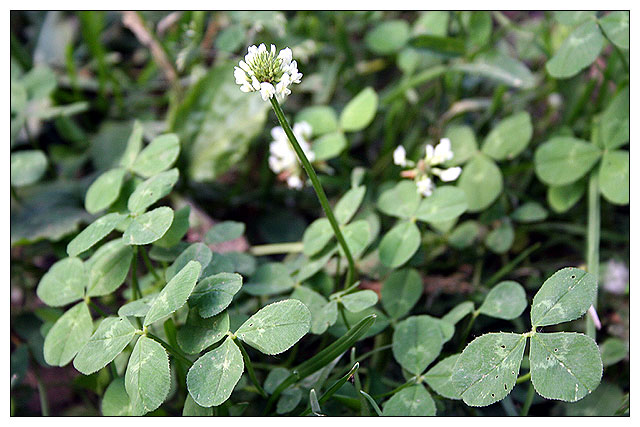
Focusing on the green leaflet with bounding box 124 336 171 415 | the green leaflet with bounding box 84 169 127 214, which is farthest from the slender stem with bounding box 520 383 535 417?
the green leaflet with bounding box 84 169 127 214

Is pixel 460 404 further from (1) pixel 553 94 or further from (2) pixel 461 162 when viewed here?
(1) pixel 553 94

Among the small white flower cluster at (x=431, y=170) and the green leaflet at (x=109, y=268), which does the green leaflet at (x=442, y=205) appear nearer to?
the small white flower cluster at (x=431, y=170)

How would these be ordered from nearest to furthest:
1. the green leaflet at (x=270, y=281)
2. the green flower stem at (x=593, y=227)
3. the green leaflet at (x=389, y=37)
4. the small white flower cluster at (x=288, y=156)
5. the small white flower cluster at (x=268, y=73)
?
the small white flower cluster at (x=268, y=73)
the green leaflet at (x=270, y=281)
the green flower stem at (x=593, y=227)
the small white flower cluster at (x=288, y=156)
the green leaflet at (x=389, y=37)

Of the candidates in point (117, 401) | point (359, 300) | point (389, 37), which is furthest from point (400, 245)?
point (389, 37)

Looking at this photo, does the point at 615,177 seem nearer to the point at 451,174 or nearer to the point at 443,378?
the point at 451,174

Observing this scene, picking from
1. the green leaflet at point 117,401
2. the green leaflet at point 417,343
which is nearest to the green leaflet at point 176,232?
the green leaflet at point 117,401

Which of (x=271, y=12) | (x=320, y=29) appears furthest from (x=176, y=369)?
(x=320, y=29)
